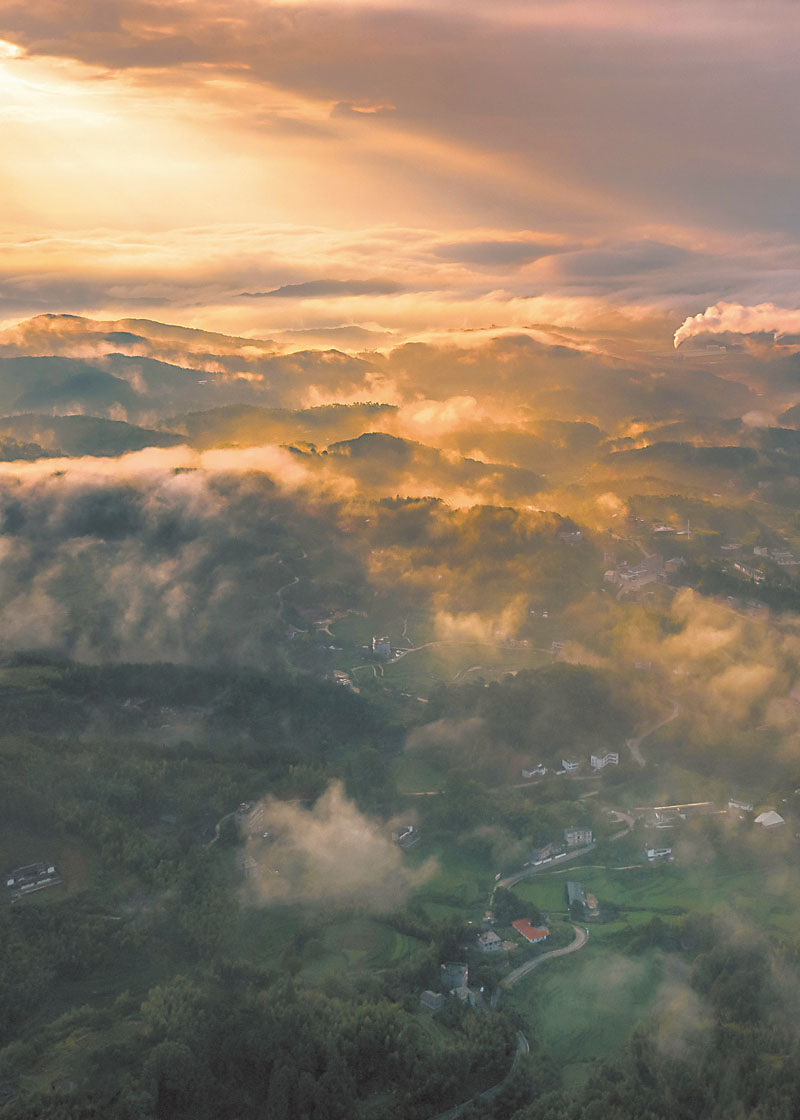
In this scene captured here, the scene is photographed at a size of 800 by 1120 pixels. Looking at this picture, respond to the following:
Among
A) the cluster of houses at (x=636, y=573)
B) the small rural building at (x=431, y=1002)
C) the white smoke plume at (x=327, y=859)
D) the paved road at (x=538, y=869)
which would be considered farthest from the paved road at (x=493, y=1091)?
the cluster of houses at (x=636, y=573)

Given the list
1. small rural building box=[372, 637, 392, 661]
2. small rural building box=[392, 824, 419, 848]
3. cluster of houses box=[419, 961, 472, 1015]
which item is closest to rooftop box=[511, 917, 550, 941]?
cluster of houses box=[419, 961, 472, 1015]

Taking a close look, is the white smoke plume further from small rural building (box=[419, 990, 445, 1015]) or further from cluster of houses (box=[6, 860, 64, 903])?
cluster of houses (box=[6, 860, 64, 903])

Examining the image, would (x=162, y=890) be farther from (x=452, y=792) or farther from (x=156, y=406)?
(x=156, y=406)

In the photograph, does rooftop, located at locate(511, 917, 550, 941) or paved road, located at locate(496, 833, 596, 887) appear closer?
rooftop, located at locate(511, 917, 550, 941)

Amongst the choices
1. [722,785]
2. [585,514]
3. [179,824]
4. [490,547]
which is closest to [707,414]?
[585,514]

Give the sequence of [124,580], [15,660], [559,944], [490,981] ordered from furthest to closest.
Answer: [124,580], [15,660], [559,944], [490,981]

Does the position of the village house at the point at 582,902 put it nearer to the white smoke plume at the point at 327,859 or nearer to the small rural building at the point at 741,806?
the white smoke plume at the point at 327,859
